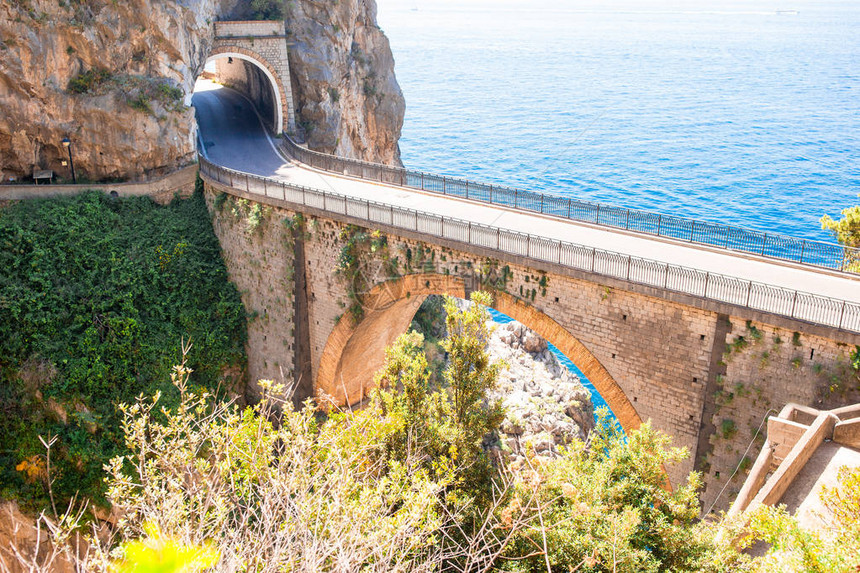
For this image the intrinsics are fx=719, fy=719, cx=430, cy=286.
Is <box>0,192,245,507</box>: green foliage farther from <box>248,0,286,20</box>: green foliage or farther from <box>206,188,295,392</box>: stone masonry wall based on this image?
<box>248,0,286,20</box>: green foliage

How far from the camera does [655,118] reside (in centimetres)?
7344

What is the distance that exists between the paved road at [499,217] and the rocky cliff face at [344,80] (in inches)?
129

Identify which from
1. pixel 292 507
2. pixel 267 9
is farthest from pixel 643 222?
pixel 267 9

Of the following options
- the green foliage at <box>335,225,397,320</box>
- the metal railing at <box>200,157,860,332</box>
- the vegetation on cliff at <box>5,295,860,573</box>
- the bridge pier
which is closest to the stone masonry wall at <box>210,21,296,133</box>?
the metal railing at <box>200,157,860,332</box>

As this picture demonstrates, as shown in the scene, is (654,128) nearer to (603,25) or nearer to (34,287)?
(34,287)

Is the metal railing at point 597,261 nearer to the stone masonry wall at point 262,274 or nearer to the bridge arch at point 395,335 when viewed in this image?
the stone masonry wall at point 262,274

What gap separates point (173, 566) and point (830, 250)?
61.5 feet

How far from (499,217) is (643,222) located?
181 inches

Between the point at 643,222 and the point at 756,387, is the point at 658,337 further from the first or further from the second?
the point at 643,222

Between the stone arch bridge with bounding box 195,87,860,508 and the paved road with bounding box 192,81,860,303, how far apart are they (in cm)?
8

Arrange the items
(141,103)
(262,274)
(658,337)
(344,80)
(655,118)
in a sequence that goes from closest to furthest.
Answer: (658,337), (262,274), (141,103), (344,80), (655,118)

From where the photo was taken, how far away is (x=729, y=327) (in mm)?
16891

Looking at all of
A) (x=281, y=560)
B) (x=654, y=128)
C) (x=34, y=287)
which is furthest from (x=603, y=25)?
(x=281, y=560)

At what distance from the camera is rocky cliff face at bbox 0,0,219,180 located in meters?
27.0
